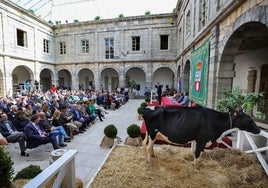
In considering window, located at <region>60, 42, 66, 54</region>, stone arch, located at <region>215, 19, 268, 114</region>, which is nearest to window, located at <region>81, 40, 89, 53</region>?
window, located at <region>60, 42, 66, 54</region>

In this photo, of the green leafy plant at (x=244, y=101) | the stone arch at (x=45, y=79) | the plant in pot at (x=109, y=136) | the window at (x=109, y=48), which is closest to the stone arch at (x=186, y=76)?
the green leafy plant at (x=244, y=101)

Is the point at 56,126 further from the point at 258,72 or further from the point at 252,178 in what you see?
the point at 258,72

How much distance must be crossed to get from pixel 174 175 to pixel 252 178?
140 cm

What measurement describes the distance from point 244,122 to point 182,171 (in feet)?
4.78

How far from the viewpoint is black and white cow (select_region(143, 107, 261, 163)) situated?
9.77 ft

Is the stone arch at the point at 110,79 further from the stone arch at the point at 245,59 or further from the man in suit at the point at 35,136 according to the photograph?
the man in suit at the point at 35,136

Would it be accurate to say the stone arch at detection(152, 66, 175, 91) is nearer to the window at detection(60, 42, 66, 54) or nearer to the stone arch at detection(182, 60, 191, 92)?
the stone arch at detection(182, 60, 191, 92)

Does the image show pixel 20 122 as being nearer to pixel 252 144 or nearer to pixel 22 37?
pixel 252 144

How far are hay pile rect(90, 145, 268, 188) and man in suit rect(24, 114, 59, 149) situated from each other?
2003 millimetres

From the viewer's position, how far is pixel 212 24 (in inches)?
234

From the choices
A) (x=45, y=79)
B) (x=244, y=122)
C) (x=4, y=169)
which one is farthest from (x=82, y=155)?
(x=45, y=79)

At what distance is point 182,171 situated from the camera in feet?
10.4

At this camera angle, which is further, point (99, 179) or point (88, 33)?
point (88, 33)

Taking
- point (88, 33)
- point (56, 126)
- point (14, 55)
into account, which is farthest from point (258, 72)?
point (14, 55)
